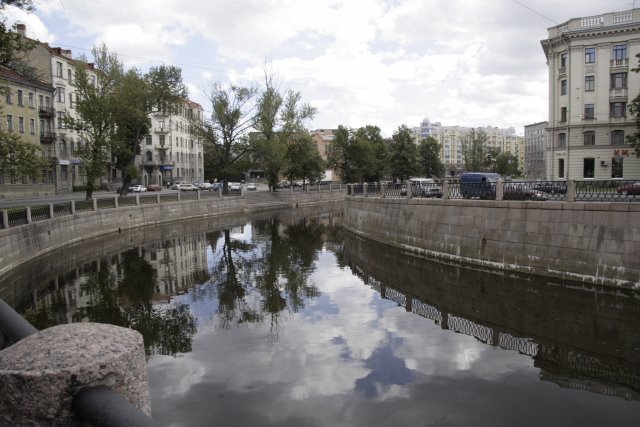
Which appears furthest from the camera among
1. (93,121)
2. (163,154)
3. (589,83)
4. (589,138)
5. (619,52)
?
(163,154)

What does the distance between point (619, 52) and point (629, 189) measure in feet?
132

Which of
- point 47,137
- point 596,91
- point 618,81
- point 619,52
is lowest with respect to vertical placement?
point 47,137

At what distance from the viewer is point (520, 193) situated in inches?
722

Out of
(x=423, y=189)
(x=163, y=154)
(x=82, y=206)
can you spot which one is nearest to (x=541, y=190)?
(x=423, y=189)

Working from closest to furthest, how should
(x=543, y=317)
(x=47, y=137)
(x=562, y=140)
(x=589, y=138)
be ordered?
(x=543, y=317) < (x=589, y=138) < (x=562, y=140) < (x=47, y=137)

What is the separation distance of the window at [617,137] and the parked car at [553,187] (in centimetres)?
3838

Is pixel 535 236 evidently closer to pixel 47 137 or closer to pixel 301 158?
pixel 301 158

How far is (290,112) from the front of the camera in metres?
58.1

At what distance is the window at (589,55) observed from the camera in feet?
160

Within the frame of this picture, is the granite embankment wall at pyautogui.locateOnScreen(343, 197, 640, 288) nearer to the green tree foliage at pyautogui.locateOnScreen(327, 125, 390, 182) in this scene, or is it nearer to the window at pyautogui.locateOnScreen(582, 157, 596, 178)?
the window at pyautogui.locateOnScreen(582, 157, 596, 178)

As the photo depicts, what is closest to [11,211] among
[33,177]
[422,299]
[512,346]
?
[33,177]

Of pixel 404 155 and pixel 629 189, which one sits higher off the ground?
pixel 404 155

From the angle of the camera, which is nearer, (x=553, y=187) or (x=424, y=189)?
(x=553, y=187)

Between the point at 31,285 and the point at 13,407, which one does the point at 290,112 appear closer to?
the point at 31,285
